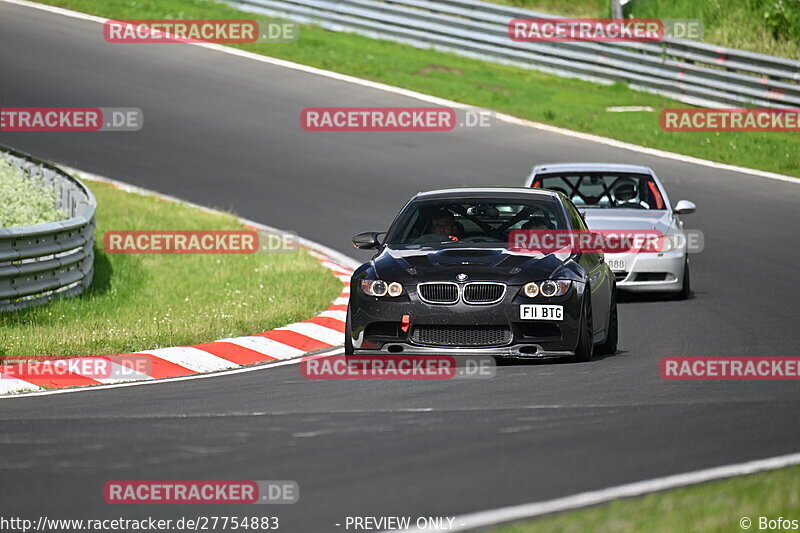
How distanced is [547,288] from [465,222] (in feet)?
5.09

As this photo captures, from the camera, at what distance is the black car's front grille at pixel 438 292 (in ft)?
34.7

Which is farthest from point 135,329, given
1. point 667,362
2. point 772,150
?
point 772,150

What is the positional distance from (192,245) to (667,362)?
869cm

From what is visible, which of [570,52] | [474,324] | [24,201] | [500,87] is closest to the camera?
[474,324]

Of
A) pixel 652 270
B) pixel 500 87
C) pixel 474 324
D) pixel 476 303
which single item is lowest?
pixel 652 270

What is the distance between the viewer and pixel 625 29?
28.7 metres

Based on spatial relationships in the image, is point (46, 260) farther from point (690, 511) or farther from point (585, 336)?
point (690, 511)

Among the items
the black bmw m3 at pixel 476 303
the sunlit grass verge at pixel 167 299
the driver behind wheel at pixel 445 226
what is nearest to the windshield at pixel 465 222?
the driver behind wheel at pixel 445 226

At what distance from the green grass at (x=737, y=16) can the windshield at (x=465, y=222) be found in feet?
66.8

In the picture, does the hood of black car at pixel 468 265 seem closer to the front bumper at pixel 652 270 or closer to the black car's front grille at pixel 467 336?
the black car's front grille at pixel 467 336

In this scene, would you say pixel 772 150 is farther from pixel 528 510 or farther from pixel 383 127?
pixel 528 510

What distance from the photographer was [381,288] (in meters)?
10.7

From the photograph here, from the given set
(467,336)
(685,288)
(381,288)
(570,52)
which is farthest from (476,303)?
(570,52)

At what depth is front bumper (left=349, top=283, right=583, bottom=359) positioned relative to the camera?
412 inches
